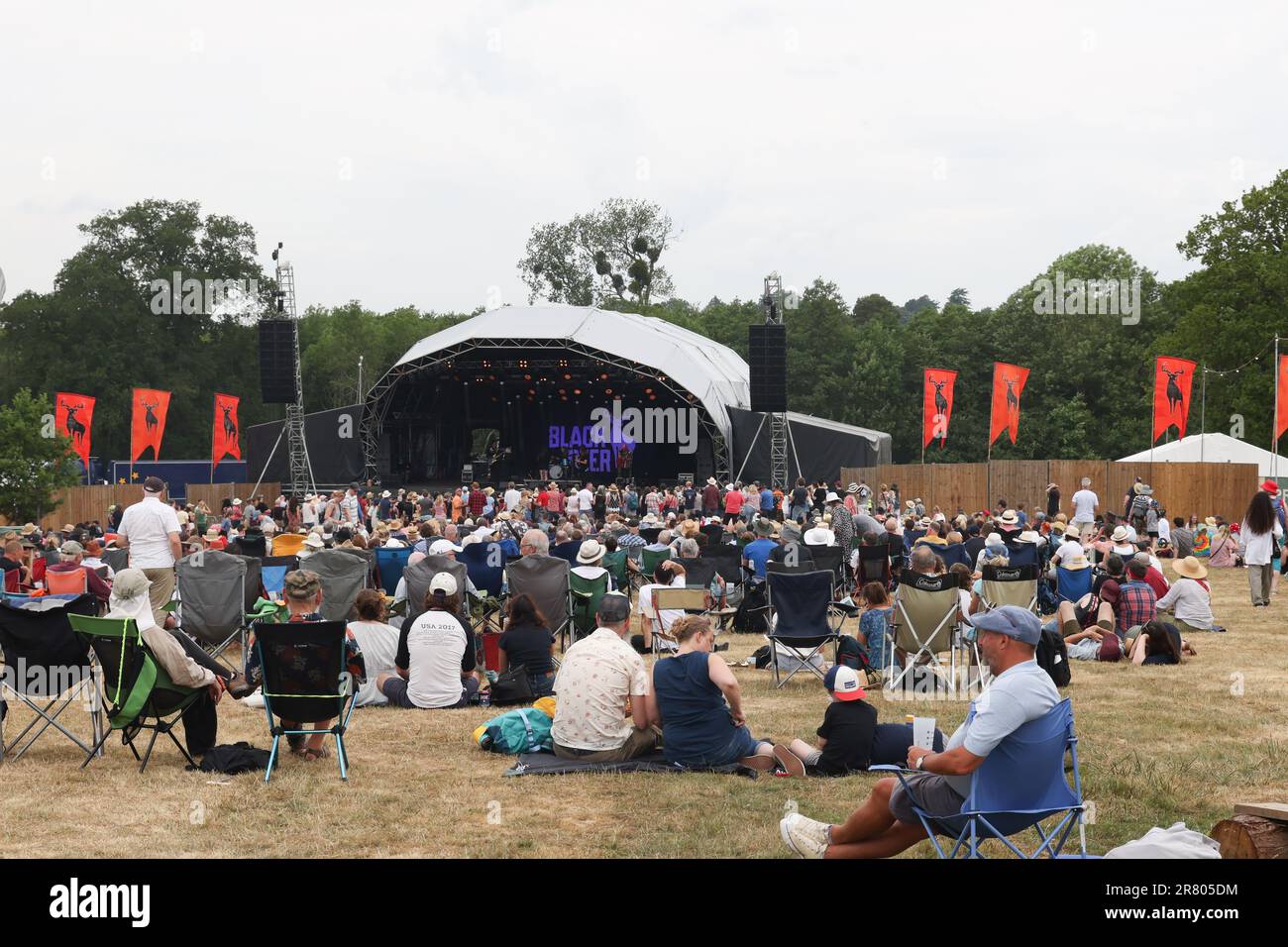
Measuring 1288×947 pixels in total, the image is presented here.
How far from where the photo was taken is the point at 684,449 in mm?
31797

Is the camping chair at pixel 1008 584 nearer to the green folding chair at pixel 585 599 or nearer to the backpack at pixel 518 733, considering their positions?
the green folding chair at pixel 585 599

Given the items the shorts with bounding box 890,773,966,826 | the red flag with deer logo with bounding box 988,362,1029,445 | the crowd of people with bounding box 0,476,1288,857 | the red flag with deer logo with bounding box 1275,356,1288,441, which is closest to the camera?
the shorts with bounding box 890,773,966,826

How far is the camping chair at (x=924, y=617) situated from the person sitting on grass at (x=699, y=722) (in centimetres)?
272

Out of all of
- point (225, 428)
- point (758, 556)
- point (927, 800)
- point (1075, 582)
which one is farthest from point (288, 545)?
point (225, 428)

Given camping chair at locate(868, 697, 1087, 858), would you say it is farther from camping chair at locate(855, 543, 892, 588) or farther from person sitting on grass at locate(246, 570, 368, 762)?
camping chair at locate(855, 543, 892, 588)

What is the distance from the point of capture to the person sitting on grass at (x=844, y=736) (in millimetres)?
5863

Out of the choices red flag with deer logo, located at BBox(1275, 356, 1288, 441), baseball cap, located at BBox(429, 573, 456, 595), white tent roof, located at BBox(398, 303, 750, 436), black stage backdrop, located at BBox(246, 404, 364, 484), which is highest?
white tent roof, located at BBox(398, 303, 750, 436)

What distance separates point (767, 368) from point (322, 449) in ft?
41.4

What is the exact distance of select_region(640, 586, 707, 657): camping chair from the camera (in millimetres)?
9578

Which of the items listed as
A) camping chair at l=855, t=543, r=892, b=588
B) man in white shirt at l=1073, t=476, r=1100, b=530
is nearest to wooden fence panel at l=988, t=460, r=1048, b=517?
man in white shirt at l=1073, t=476, r=1100, b=530

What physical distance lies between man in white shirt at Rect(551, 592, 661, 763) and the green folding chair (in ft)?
12.8

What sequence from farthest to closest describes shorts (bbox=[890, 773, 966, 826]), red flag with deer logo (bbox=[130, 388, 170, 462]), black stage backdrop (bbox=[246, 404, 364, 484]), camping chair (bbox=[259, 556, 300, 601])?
black stage backdrop (bbox=[246, 404, 364, 484]) < red flag with deer logo (bbox=[130, 388, 170, 462]) < camping chair (bbox=[259, 556, 300, 601]) < shorts (bbox=[890, 773, 966, 826])

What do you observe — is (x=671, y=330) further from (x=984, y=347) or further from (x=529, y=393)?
(x=984, y=347)
